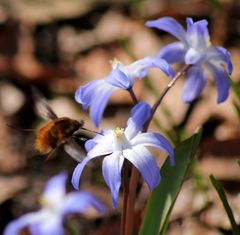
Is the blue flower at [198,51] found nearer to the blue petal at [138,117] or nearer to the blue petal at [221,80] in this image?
the blue petal at [221,80]

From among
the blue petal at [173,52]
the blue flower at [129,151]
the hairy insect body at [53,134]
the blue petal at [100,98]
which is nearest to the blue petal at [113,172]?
the blue flower at [129,151]

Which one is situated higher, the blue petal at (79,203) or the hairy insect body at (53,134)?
the hairy insect body at (53,134)

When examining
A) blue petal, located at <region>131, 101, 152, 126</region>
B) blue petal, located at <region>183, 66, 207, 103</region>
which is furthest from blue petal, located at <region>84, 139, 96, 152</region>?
blue petal, located at <region>183, 66, 207, 103</region>

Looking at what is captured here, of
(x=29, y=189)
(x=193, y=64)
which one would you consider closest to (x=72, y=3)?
(x=29, y=189)

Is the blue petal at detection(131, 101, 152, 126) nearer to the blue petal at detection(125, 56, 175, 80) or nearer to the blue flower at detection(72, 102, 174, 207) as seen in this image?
the blue flower at detection(72, 102, 174, 207)

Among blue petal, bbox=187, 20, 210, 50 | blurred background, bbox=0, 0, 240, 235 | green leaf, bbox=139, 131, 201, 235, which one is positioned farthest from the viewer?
blurred background, bbox=0, 0, 240, 235

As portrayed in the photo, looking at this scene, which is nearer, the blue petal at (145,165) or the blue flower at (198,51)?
the blue petal at (145,165)

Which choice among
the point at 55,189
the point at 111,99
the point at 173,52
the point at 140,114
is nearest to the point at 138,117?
the point at 140,114

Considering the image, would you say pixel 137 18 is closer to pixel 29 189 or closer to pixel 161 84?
pixel 161 84
